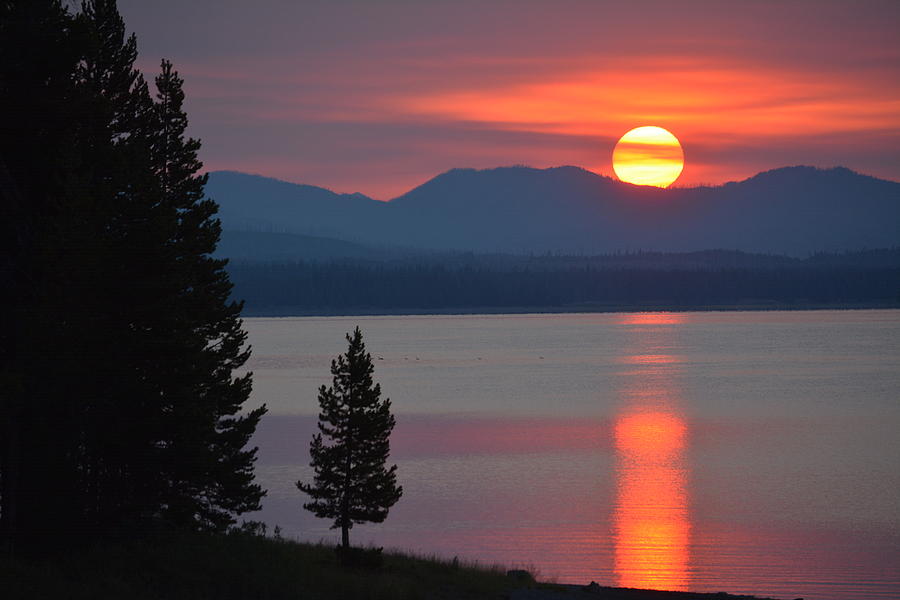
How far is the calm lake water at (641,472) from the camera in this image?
3884cm

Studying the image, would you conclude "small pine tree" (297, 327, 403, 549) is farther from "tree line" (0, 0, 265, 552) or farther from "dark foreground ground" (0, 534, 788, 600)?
"tree line" (0, 0, 265, 552)

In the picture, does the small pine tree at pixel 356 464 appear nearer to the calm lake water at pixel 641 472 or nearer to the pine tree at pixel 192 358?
the pine tree at pixel 192 358

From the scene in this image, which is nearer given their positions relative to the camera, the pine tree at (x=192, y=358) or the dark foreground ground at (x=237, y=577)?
the dark foreground ground at (x=237, y=577)

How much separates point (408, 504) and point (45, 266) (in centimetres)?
2930

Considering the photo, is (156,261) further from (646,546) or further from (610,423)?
(610,423)

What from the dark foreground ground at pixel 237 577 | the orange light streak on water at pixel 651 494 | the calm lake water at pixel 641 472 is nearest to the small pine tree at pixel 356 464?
the dark foreground ground at pixel 237 577

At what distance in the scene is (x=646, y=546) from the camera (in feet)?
136

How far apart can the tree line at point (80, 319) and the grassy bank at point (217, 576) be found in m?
1.51

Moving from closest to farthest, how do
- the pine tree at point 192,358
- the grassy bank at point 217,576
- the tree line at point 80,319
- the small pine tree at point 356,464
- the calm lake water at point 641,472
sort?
the grassy bank at point 217,576 → the tree line at point 80,319 → the pine tree at point 192,358 → the small pine tree at point 356,464 → the calm lake water at point 641,472

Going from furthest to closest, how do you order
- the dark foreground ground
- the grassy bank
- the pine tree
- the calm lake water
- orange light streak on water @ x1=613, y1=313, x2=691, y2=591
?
the calm lake water
orange light streak on water @ x1=613, y1=313, x2=691, y2=591
the pine tree
the dark foreground ground
the grassy bank

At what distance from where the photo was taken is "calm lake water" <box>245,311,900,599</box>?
38.8 meters

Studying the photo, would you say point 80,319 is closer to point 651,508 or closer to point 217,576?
point 217,576

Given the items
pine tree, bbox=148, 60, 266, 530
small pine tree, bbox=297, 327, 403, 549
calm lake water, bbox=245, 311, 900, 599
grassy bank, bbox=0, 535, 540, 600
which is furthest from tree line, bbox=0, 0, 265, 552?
calm lake water, bbox=245, 311, 900, 599

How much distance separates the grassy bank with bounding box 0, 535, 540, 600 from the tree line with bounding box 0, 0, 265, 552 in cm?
151
